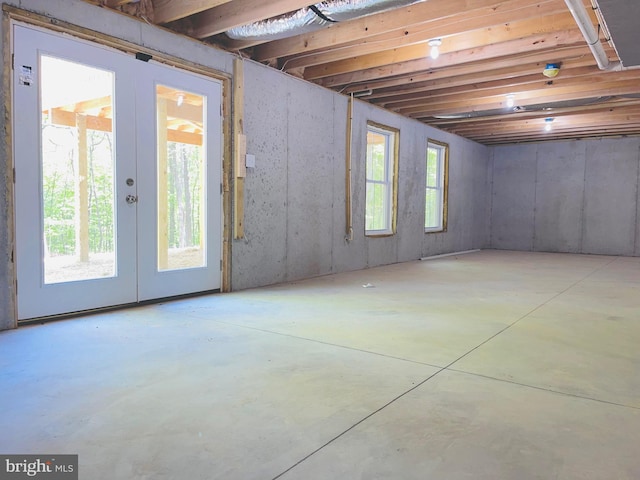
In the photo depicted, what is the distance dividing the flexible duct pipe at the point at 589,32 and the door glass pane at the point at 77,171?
11.8 ft

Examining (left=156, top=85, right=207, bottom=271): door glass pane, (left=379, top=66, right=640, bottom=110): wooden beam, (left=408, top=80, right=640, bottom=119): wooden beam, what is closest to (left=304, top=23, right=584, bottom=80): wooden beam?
(left=379, top=66, right=640, bottom=110): wooden beam

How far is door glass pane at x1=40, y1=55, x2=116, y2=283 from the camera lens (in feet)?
11.4

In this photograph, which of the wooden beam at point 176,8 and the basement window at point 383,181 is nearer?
the wooden beam at point 176,8

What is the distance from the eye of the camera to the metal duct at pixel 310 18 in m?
3.34

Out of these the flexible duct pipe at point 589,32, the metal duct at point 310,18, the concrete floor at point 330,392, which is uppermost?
the metal duct at point 310,18

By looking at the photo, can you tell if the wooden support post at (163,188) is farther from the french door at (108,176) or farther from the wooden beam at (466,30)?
the wooden beam at (466,30)

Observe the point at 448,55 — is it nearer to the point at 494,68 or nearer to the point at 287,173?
the point at 494,68

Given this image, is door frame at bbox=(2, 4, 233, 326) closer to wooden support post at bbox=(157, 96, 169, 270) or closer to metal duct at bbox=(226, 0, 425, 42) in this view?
wooden support post at bbox=(157, 96, 169, 270)

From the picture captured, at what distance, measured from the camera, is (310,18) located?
3807 millimetres

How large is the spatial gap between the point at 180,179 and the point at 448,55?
3175 millimetres

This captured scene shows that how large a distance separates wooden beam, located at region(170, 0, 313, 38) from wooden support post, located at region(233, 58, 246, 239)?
1.72 ft

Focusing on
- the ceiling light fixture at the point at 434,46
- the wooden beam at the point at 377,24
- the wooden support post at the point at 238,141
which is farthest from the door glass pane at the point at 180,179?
the ceiling light fixture at the point at 434,46

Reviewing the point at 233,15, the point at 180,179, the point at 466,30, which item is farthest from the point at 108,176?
the point at 466,30

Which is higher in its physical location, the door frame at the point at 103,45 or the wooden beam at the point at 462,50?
the wooden beam at the point at 462,50
